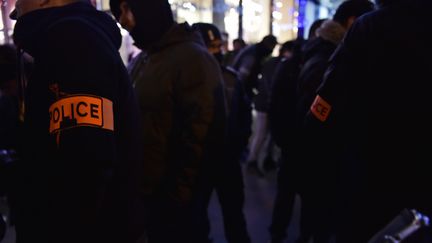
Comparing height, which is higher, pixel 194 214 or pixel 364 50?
pixel 364 50

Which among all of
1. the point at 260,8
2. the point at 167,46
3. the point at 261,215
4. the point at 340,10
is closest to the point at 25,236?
the point at 167,46

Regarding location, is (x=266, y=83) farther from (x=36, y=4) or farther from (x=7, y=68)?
(x=36, y=4)

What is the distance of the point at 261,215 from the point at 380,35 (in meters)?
2.47

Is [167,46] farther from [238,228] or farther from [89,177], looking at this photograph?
[238,228]

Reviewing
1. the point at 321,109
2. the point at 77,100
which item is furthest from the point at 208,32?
the point at 77,100

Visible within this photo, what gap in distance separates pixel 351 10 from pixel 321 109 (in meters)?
1.07

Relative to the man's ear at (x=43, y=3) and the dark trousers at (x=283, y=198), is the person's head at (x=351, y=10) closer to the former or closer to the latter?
the dark trousers at (x=283, y=198)

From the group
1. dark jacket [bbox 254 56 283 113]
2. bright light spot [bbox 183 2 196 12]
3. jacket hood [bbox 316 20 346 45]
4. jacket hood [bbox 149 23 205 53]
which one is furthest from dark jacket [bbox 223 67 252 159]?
dark jacket [bbox 254 56 283 113]

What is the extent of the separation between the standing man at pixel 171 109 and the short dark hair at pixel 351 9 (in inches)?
40.6

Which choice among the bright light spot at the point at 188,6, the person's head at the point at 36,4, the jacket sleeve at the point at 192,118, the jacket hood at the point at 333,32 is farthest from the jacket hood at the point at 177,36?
the bright light spot at the point at 188,6

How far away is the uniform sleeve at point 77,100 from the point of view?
0.99m

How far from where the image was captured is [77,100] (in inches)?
39.3

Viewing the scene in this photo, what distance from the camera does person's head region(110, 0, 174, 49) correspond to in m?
1.74

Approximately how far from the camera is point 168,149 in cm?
181
